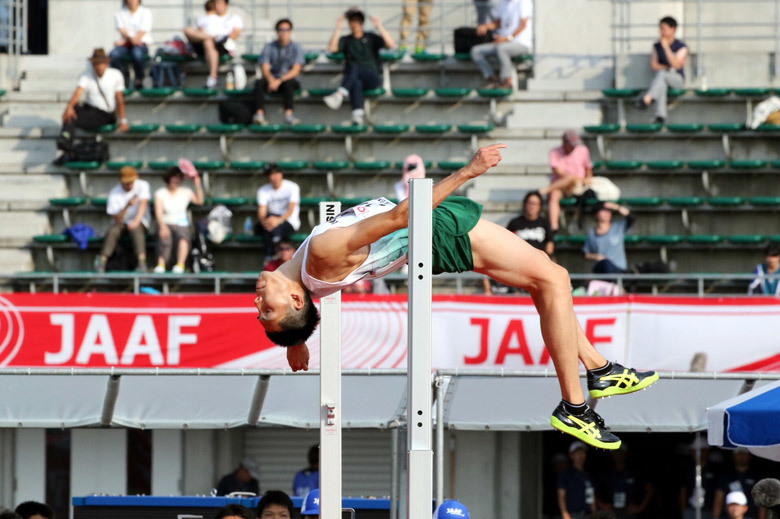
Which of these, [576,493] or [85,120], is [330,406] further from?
[85,120]

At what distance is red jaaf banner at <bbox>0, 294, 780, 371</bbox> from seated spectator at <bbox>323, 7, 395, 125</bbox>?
396 centimetres

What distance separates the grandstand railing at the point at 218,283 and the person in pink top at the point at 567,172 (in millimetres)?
972

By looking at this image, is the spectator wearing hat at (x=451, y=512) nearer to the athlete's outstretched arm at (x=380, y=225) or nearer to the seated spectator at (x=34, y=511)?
the athlete's outstretched arm at (x=380, y=225)

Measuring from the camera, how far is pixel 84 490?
13.0 meters

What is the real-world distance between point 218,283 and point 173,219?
1440mm

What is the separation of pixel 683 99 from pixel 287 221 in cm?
501

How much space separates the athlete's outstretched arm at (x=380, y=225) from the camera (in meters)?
4.94

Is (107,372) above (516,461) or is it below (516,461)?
above

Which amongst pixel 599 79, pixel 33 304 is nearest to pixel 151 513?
pixel 33 304

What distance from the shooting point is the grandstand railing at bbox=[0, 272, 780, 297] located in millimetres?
12844

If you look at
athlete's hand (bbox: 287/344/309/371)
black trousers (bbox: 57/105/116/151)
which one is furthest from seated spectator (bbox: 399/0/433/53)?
athlete's hand (bbox: 287/344/309/371)

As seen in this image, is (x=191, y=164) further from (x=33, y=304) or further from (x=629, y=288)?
(x=629, y=288)

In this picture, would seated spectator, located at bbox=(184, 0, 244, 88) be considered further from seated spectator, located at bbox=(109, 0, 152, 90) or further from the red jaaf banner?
the red jaaf banner

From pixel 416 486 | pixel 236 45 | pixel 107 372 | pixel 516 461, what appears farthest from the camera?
pixel 236 45
